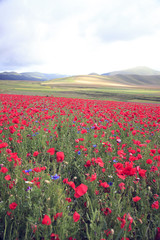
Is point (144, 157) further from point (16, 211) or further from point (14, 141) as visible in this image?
point (14, 141)

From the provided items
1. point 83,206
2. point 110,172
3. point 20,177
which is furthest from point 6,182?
point 110,172

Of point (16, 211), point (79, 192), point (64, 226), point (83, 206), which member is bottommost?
point (83, 206)

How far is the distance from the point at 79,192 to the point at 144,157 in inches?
86.6

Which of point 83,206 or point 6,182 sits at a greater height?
point 6,182

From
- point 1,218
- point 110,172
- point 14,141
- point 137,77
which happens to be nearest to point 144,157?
point 110,172

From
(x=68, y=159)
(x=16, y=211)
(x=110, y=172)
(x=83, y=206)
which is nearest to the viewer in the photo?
(x=16, y=211)

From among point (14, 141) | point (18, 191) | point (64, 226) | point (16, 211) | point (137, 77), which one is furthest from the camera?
point (137, 77)

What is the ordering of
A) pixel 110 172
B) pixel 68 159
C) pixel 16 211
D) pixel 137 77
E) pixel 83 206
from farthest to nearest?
pixel 137 77, pixel 68 159, pixel 110 172, pixel 83 206, pixel 16 211

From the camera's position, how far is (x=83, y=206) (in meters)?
2.04

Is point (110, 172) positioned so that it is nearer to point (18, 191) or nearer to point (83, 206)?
point (83, 206)

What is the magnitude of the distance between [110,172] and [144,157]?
90 cm

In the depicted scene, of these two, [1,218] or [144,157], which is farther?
[144,157]

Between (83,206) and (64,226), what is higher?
(64,226)

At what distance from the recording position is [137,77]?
17550 centimetres
